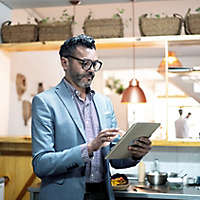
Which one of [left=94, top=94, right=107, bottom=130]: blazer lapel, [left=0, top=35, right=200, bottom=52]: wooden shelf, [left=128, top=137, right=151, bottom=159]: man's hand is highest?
[left=0, top=35, right=200, bottom=52]: wooden shelf

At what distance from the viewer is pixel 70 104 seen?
1752 mm

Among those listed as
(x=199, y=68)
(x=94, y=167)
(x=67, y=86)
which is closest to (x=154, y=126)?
(x=94, y=167)

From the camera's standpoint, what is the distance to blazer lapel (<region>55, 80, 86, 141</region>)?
1.71 metres

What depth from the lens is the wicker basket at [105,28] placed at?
272 centimetres

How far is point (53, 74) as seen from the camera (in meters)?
5.10

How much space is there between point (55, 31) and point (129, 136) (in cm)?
154

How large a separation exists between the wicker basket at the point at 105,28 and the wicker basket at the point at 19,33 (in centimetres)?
47

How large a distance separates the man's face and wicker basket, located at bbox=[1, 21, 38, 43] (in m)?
1.21

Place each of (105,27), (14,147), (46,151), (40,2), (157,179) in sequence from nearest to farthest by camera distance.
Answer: (46,151)
(157,179)
(105,27)
(40,2)
(14,147)

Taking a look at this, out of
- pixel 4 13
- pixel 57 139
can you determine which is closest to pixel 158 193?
pixel 57 139

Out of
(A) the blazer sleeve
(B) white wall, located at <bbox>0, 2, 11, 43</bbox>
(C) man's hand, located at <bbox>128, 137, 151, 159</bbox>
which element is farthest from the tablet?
(B) white wall, located at <bbox>0, 2, 11, 43</bbox>

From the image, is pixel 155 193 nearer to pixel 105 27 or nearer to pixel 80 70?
pixel 80 70

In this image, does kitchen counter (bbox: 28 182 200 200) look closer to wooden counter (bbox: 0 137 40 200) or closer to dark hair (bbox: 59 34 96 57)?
wooden counter (bbox: 0 137 40 200)

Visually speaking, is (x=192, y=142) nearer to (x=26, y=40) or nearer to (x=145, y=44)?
(x=145, y=44)
